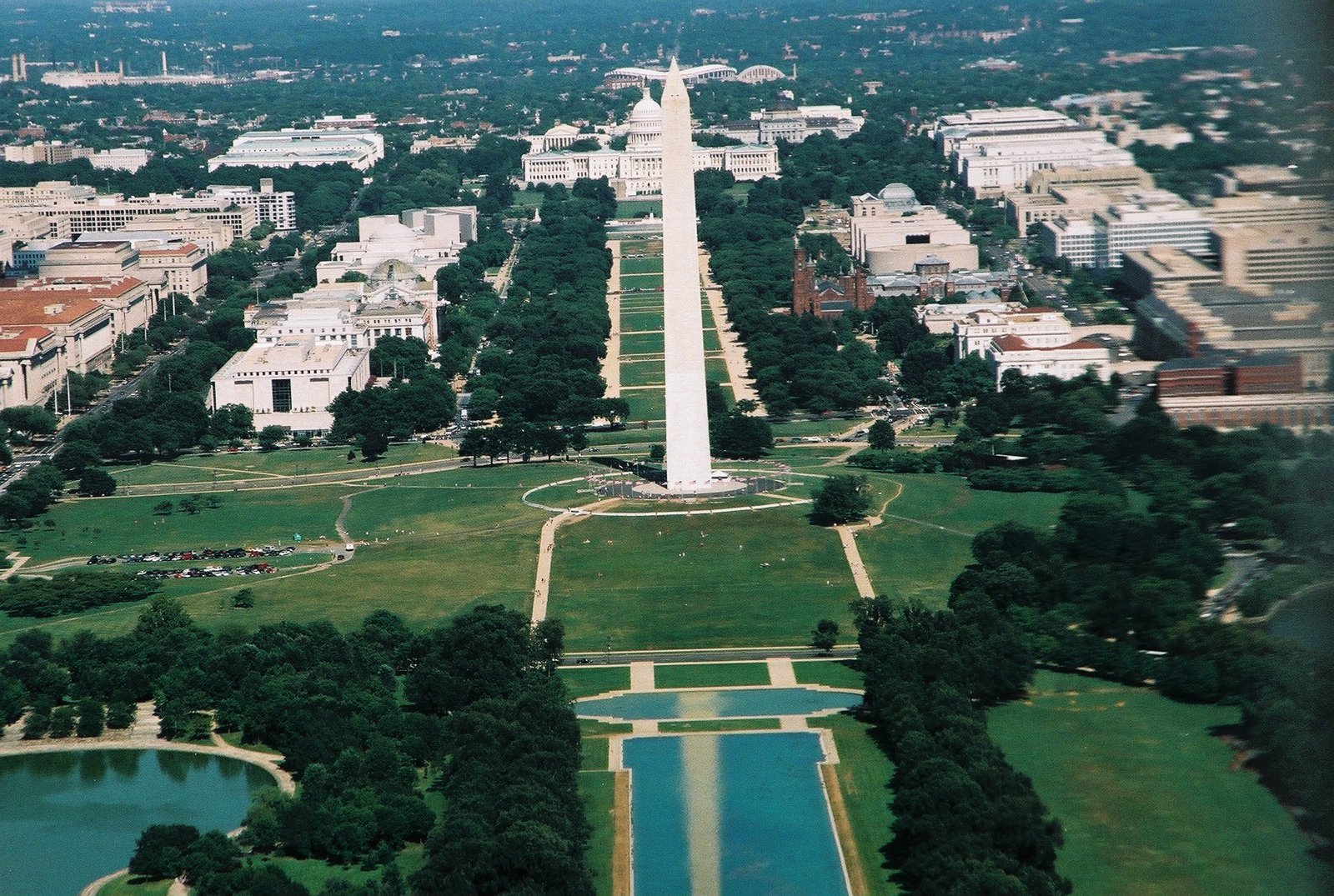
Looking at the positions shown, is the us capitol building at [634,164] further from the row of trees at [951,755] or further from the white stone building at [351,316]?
the row of trees at [951,755]

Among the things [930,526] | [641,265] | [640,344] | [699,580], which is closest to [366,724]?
[699,580]

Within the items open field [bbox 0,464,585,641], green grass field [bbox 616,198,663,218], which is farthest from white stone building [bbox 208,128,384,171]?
open field [bbox 0,464,585,641]

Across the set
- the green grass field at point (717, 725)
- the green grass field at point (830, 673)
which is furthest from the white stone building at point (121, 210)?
the green grass field at point (717, 725)

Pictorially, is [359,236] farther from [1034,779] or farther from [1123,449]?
[1034,779]

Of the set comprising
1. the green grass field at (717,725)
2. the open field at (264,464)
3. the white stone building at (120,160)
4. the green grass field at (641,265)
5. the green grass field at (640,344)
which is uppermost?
the white stone building at (120,160)

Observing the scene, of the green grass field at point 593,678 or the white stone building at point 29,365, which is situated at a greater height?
the white stone building at point 29,365

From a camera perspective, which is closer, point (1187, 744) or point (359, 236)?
point (1187, 744)

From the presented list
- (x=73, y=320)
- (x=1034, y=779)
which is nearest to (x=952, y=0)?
(x=73, y=320)

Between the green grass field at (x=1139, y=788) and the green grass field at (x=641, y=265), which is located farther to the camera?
the green grass field at (x=641, y=265)
